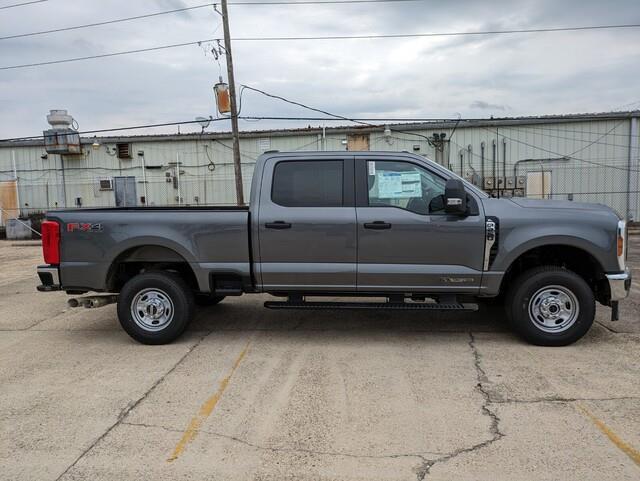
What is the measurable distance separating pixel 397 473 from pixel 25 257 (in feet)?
51.2

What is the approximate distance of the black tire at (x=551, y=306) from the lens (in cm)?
507

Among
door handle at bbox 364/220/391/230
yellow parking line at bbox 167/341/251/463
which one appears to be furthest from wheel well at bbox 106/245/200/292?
door handle at bbox 364/220/391/230

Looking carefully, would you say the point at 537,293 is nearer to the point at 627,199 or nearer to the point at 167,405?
the point at 167,405

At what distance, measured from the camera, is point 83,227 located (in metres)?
5.43

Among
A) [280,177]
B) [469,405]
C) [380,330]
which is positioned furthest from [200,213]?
[469,405]

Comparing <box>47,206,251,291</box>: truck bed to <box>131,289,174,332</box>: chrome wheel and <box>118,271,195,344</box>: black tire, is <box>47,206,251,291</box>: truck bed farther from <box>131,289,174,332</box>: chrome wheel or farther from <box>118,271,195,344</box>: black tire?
<box>131,289,174,332</box>: chrome wheel

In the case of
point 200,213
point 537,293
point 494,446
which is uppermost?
point 200,213

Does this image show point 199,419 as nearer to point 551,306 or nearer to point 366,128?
point 551,306

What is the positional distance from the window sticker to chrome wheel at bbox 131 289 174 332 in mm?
2665

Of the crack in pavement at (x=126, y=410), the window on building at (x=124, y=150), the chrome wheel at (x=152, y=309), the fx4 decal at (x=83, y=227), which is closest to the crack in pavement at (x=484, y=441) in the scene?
the crack in pavement at (x=126, y=410)

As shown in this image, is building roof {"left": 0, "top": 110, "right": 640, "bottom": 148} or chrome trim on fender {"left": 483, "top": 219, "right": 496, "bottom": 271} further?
building roof {"left": 0, "top": 110, "right": 640, "bottom": 148}

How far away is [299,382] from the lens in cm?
441

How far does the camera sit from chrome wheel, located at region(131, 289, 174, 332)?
5.49 meters

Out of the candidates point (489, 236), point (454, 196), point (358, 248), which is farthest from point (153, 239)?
point (489, 236)
